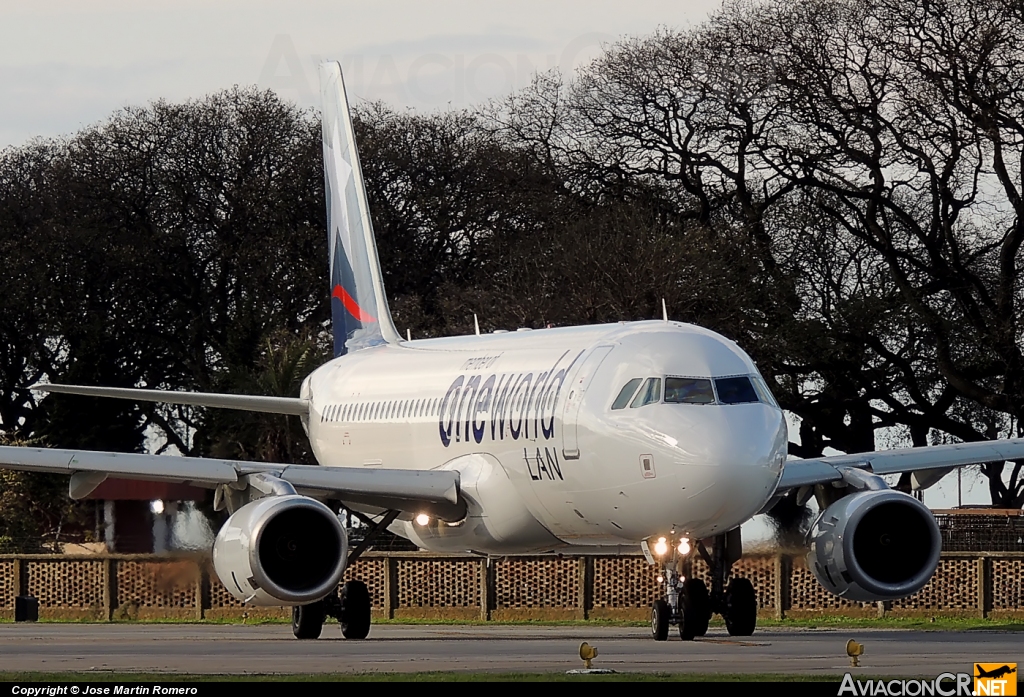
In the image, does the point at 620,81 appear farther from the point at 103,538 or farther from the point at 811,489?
the point at 811,489

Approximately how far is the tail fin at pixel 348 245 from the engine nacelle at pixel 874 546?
12299 mm

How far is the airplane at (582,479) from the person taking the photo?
23406 mm

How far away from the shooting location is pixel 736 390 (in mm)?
23656

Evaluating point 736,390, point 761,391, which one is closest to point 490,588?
point 761,391

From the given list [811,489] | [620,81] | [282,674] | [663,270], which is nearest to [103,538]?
[663,270]

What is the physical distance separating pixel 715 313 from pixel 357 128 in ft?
84.1

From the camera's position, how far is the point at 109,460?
26.7 metres

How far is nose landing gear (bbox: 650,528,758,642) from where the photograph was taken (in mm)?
24719

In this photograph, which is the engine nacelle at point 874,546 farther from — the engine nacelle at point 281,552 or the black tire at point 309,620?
the black tire at point 309,620

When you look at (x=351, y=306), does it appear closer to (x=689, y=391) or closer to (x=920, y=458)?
(x=920, y=458)

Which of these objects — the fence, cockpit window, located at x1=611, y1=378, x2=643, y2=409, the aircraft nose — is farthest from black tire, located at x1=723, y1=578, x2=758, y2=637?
cockpit window, located at x1=611, y1=378, x2=643, y2=409

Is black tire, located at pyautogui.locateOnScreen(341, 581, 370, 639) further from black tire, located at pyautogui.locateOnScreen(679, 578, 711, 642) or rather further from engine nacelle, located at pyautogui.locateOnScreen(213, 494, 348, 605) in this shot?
black tire, located at pyautogui.locateOnScreen(679, 578, 711, 642)

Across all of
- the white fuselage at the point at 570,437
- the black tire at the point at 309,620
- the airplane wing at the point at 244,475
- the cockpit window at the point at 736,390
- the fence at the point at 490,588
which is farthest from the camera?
the fence at the point at 490,588

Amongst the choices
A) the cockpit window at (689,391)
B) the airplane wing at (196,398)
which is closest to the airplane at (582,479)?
the cockpit window at (689,391)
